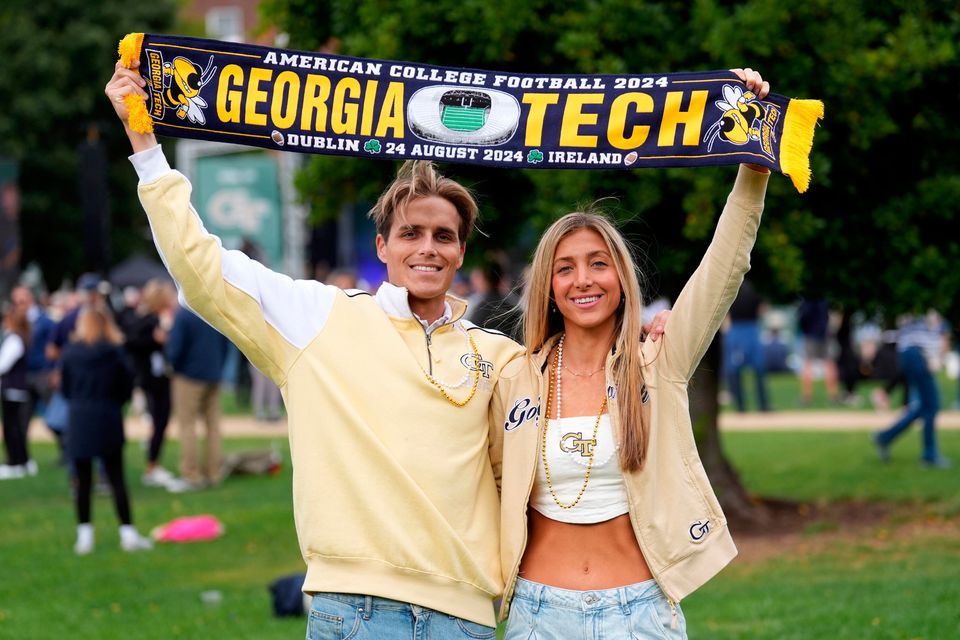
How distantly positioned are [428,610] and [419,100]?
5.46 feet

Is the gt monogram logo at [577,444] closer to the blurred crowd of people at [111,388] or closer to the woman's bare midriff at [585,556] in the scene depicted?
the woman's bare midriff at [585,556]

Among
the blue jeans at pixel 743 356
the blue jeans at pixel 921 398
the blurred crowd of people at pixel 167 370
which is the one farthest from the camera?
the blue jeans at pixel 743 356

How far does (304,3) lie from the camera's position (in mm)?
10000

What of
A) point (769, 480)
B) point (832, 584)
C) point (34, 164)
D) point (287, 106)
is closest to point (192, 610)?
point (832, 584)

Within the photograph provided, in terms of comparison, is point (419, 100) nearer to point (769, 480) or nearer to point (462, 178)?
point (462, 178)

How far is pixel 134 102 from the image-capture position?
156 inches

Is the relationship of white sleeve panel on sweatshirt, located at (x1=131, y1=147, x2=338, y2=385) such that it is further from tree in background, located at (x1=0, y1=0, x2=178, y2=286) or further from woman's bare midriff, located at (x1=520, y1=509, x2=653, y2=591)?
tree in background, located at (x1=0, y1=0, x2=178, y2=286)

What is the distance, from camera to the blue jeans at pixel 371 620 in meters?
3.70

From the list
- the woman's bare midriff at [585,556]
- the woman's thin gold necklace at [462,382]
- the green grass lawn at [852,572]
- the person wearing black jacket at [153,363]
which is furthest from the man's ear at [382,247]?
the person wearing black jacket at [153,363]

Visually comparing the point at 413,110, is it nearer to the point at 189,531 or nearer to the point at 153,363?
the point at 189,531

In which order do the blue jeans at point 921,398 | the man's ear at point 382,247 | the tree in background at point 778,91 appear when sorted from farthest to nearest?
the blue jeans at point 921,398 → the tree in background at point 778,91 → the man's ear at point 382,247

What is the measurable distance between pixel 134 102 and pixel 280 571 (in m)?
6.25

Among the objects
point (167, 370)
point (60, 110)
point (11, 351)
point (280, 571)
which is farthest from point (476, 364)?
point (60, 110)

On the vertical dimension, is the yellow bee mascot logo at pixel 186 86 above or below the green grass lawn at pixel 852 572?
above
